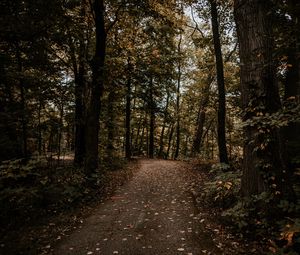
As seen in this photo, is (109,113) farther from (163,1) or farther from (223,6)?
(223,6)

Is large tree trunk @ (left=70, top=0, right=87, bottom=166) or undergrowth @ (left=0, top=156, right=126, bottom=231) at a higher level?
large tree trunk @ (left=70, top=0, right=87, bottom=166)

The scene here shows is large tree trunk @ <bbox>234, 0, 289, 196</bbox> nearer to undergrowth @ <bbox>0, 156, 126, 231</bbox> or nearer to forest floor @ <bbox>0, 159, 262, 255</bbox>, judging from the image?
forest floor @ <bbox>0, 159, 262, 255</bbox>

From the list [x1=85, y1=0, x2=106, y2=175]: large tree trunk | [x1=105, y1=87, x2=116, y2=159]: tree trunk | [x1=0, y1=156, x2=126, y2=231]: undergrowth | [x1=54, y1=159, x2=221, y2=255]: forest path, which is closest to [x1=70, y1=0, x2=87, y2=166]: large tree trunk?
[x1=85, y1=0, x2=106, y2=175]: large tree trunk

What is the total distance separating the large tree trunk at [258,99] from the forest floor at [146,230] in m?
1.28

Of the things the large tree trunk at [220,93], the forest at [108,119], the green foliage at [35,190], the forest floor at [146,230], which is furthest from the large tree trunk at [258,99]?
the large tree trunk at [220,93]

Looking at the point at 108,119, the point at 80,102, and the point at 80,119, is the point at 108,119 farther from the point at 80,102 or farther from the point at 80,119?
the point at 80,119

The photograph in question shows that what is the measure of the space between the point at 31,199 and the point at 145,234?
11.4ft

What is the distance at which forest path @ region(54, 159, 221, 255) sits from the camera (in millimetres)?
5273

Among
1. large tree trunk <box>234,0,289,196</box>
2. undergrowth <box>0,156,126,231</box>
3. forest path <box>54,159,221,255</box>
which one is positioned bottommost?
forest path <box>54,159,221,255</box>

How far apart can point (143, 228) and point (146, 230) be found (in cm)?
15

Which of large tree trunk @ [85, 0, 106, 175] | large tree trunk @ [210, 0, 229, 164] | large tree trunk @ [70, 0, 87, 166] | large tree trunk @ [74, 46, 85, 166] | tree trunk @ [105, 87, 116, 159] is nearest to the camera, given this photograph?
large tree trunk @ [85, 0, 106, 175]

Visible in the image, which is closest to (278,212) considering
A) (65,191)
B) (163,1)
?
(65,191)

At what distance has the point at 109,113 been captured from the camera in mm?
17625

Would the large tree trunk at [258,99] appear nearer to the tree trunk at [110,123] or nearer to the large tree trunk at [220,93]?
the large tree trunk at [220,93]
